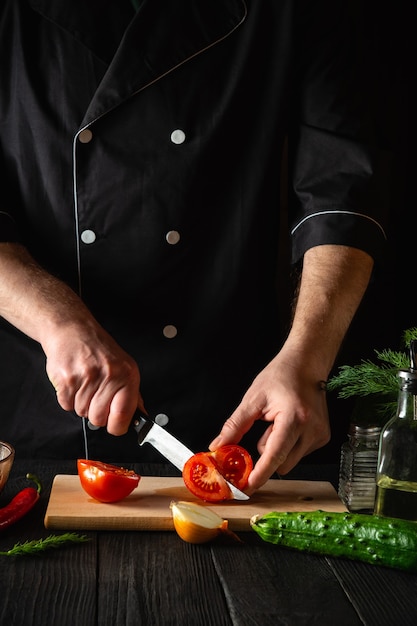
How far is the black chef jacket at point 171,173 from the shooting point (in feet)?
6.69

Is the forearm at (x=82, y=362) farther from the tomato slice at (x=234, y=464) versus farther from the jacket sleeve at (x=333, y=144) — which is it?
the jacket sleeve at (x=333, y=144)

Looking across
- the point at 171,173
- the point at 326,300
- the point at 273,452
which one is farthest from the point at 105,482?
the point at 171,173

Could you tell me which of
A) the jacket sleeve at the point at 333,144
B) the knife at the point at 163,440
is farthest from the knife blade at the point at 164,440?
the jacket sleeve at the point at 333,144

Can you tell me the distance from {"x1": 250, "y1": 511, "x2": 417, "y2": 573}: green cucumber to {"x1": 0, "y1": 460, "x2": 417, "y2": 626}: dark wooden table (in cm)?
2

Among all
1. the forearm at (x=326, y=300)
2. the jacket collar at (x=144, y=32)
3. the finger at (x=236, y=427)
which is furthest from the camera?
the jacket collar at (x=144, y=32)

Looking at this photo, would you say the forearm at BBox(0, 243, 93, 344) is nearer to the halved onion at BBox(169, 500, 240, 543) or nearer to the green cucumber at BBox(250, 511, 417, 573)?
the halved onion at BBox(169, 500, 240, 543)

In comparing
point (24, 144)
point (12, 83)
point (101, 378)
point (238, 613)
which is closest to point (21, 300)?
point (101, 378)

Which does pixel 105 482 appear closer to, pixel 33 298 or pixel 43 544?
pixel 43 544

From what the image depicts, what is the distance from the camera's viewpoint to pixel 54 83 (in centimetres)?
206

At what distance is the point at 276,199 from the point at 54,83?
0.64m

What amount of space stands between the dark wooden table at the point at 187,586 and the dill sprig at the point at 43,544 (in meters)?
0.01

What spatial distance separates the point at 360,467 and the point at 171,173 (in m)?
0.87

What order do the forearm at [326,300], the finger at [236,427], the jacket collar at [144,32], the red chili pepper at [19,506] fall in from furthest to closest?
1. the jacket collar at [144,32]
2. the forearm at [326,300]
3. the finger at [236,427]
4. the red chili pepper at [19,506]

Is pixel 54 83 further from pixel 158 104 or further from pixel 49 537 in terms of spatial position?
pixel 49 537
